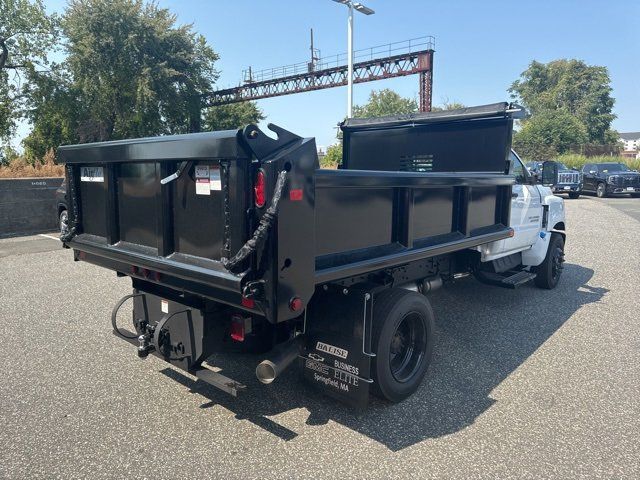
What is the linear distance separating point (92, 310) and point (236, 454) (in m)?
3.80

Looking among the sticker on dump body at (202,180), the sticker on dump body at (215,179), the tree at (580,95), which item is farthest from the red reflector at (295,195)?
the tree at (580,95)

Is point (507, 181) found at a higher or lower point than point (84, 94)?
lower

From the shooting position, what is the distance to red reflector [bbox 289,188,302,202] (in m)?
2.53

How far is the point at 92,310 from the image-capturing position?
588 centimetres

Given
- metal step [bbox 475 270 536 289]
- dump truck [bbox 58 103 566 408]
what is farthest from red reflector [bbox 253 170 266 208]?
Answer: metal step [bbox 475 270 536 289]

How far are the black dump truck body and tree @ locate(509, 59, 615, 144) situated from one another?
65084 mm

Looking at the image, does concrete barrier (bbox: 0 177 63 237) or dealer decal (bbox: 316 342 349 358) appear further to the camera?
concrete barrier (bbox: 0 177 63 237)

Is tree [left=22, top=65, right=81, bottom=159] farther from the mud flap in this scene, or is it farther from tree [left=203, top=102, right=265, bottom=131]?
the mud flap

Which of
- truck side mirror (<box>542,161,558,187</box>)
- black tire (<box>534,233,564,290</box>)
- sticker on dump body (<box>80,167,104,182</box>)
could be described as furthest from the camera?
black tire (<box>534,233,564,290</box>)

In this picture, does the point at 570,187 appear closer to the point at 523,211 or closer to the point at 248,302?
the point at 523,211

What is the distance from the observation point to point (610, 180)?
81.0 ft

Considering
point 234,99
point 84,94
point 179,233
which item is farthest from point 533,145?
point 179,233

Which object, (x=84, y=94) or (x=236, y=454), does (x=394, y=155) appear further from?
(x=84, y=94)

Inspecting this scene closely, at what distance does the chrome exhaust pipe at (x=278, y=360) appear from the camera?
9.78 ft
